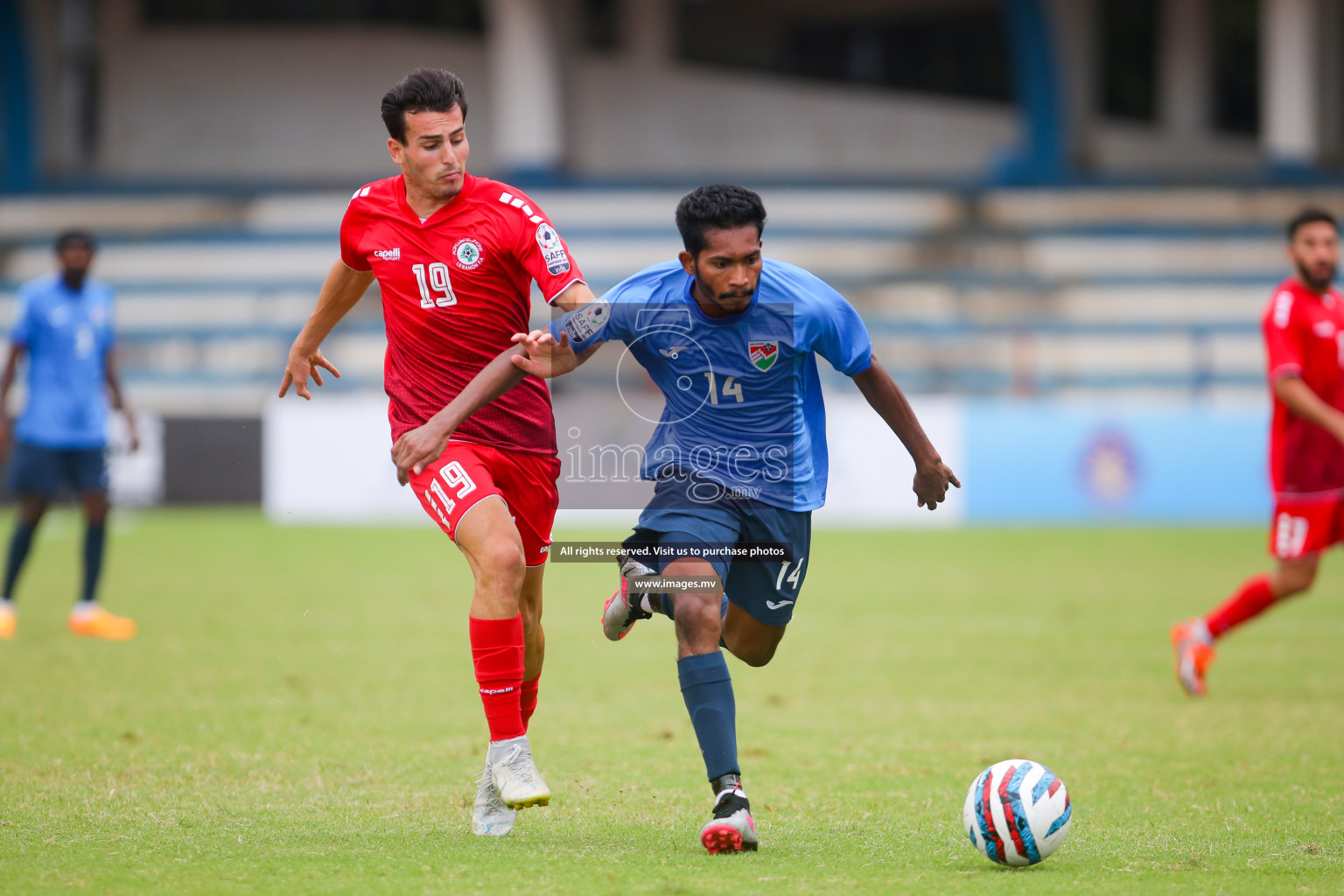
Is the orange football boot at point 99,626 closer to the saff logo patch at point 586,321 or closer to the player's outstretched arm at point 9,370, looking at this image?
the player's outstretched arm at point 9,370

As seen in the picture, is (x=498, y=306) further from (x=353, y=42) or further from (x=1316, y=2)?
(x=353, y=42)

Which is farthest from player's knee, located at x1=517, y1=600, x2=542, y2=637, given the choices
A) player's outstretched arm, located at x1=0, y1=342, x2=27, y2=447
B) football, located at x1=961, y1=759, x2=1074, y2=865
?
player's outstretched arm, located at x1=0, y1=342, x2=27, y2=447

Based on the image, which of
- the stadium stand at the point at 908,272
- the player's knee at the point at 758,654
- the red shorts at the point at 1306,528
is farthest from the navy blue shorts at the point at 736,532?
the stadium stand at the point at 908,272

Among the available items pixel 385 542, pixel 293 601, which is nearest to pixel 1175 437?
pixel 385 542

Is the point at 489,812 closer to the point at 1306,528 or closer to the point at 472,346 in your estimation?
the point at 472,346

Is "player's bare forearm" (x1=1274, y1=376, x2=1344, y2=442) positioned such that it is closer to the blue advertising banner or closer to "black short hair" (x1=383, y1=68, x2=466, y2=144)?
"black short hair" (x1=383, y1=68, x2=466, y2=144)

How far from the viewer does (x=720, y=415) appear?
15.1ft

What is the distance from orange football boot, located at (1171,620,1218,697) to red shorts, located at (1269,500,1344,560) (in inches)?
22.7

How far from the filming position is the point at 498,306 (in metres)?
4.72

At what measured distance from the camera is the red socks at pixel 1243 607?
7.35m

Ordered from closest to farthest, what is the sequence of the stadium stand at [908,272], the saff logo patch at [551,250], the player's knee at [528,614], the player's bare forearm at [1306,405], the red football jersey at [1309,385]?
the saff logo patch at [551,250], the player's knee at [528,614], the player's bare forearm at [1306,405], the red football jersey at [1309,385], the stadium stand at [908,272]

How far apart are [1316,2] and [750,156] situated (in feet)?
32.5

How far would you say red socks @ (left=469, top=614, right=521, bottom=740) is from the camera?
4.36m

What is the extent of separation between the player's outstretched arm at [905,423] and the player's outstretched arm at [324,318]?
1.70m
